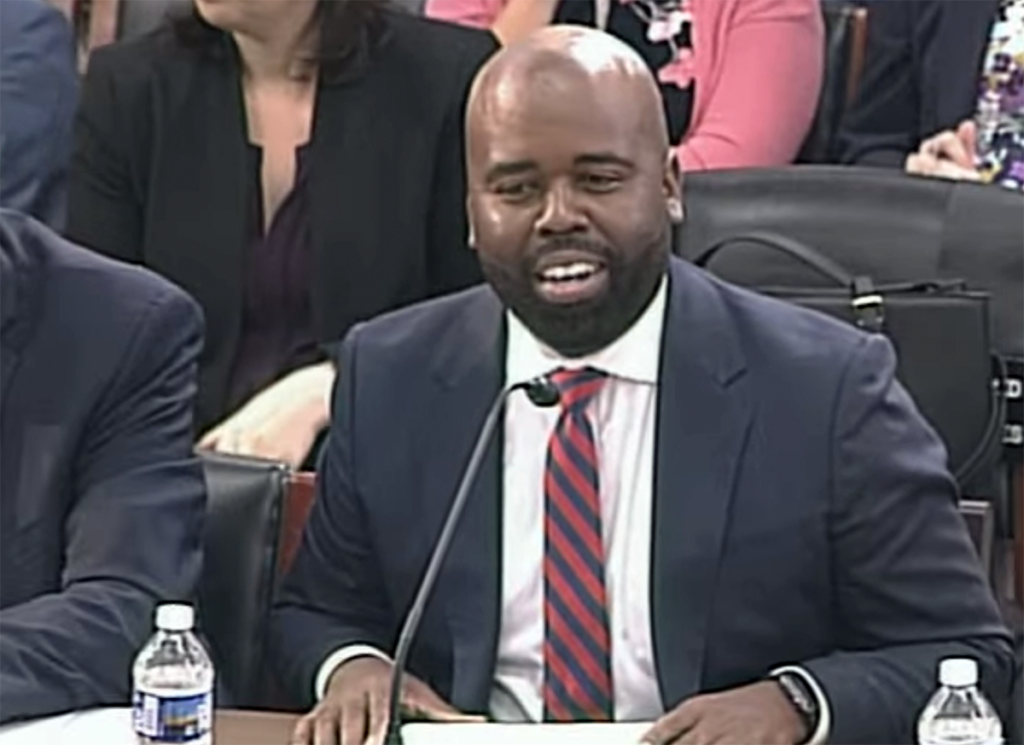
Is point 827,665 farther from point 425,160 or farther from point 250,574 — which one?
point 425,160

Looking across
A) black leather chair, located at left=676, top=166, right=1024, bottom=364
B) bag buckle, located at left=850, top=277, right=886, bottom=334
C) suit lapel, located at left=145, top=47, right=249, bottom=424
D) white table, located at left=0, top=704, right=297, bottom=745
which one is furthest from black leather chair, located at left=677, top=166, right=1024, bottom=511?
white table, located at left=0, top=704, right=297, bottom=745

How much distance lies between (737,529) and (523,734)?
332 millimetres

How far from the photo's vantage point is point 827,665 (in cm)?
220

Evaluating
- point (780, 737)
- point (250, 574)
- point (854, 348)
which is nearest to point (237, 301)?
point (250, 574)

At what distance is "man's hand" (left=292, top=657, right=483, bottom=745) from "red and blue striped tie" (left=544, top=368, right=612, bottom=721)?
0.29ft

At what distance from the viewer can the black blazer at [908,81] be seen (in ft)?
12.0

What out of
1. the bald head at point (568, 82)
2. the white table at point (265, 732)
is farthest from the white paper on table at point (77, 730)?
the bald head at point (568, 82)

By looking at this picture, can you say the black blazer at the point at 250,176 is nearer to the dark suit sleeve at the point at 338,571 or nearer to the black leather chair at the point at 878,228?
the black leather chair at the point at 878,228

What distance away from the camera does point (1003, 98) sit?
358 cm

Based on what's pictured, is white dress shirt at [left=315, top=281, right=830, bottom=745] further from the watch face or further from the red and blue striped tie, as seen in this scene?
the watch face

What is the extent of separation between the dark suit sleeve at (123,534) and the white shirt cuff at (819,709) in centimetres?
56

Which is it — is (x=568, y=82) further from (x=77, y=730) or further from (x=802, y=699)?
(x=77, y=730)

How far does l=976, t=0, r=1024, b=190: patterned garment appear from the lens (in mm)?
3514

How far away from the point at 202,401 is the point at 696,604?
1.11m
